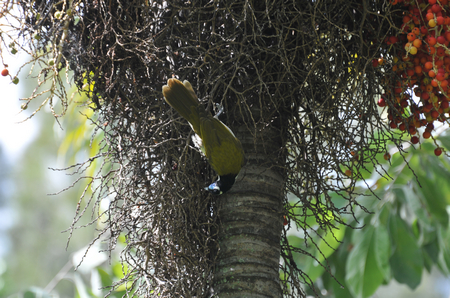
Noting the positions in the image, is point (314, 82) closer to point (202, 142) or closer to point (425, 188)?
point (202, 142)

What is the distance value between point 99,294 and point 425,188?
2.70 m

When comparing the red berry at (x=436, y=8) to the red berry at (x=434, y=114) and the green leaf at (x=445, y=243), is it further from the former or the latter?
the green leaf at (x=445, y=243)

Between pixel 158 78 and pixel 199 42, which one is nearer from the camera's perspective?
pixel 199 42

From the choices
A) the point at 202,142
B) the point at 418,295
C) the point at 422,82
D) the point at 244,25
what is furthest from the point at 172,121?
the point at 418,295

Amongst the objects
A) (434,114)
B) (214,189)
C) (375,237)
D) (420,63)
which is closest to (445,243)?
(375,237)

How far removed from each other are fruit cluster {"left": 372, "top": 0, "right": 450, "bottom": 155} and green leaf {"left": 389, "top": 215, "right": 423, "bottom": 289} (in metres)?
1.04

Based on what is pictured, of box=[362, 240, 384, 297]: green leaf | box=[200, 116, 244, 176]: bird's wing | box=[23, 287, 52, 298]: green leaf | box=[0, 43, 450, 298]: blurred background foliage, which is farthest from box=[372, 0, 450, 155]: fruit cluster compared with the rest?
box=[23, 287, 52, 298]: green leaf

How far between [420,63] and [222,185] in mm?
1197

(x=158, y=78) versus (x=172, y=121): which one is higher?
(x=158, y=78)

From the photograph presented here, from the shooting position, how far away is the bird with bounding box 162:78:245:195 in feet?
7.30

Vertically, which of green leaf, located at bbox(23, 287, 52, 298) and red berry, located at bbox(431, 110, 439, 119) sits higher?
green leaf, located at bbox(23, 287, 52, 298)

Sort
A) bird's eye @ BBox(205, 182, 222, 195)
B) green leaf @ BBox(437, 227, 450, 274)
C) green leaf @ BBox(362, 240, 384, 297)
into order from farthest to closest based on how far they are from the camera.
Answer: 1. green leaf @ BBox(437, 227, 450, 274)
2. green leaf @ BBox(362, 240, 384, 297)
3. bird's eye @ BBox(205, 182, 222, 195)

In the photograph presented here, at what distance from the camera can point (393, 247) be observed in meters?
3.21

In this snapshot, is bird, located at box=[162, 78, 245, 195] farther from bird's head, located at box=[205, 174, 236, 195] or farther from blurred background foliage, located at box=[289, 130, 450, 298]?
blurred background foliage, located at box=[289, 130, 450, 298]
